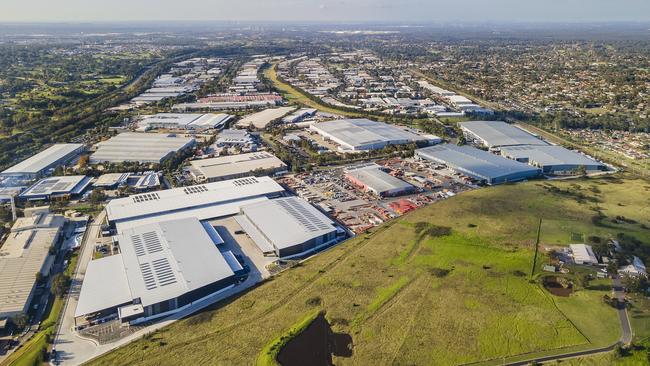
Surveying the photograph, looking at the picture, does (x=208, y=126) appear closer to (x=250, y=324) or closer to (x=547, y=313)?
(x=250, y=324)

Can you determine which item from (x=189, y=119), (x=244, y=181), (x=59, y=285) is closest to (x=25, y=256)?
(x=59, y=285)

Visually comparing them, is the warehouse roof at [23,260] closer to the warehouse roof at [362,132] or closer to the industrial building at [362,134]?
the industrial building at [362,134]

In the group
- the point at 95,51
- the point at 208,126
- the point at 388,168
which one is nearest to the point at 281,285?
the point at 388,168

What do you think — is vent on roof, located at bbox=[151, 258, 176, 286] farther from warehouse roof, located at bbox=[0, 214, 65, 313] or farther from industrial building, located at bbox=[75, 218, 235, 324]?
warehouse roof, located at bbox=[0, 214, 65, 313]

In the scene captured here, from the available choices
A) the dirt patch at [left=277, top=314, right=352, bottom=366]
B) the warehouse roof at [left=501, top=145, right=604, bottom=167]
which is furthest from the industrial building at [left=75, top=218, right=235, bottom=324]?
the warehouse roof at [left=501, top=145, right=604, bottom=167]

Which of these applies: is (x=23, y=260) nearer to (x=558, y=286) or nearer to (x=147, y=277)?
(x=147, y=277)

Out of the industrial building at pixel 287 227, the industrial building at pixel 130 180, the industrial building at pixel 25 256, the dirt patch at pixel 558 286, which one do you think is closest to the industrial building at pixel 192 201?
the industrial building at pixel 287 227

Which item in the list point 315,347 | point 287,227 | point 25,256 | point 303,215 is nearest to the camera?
point 315,347
